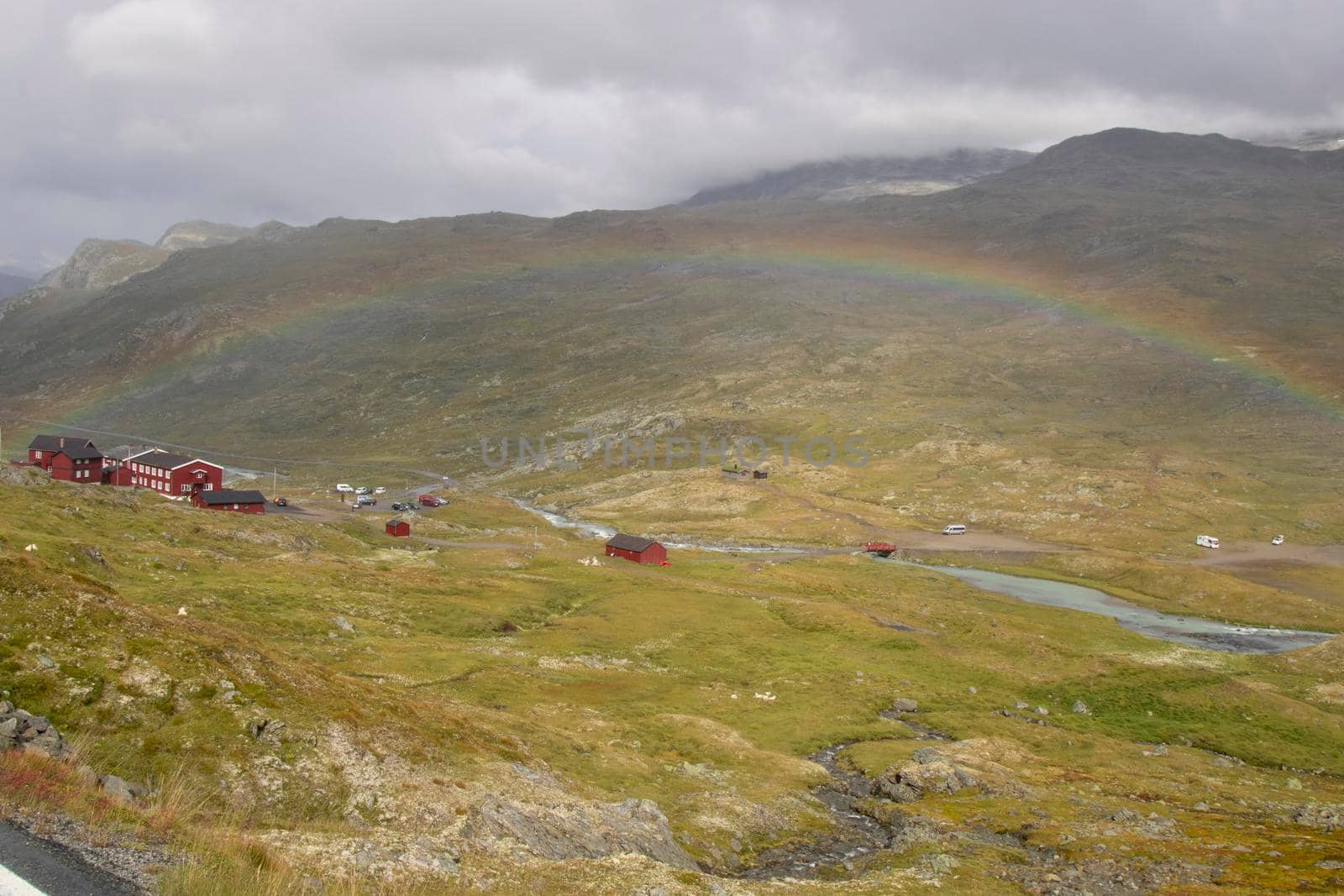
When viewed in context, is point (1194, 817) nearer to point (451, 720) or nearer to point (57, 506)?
point (451, 720)

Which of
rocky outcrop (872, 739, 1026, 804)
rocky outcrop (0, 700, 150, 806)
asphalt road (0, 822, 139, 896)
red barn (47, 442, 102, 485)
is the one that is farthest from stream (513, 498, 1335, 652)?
asphalt road (0, 822, 139, 896)

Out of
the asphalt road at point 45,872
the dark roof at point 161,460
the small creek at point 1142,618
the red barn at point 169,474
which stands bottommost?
the small creek at point 1142,618

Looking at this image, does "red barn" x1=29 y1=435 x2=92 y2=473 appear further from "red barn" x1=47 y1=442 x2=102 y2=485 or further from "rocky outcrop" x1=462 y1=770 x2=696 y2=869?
"rocky outcrop" x1=462 y1=770 x2=696 y2=869

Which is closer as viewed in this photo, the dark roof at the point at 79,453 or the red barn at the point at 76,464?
the red barn at the point at 76,464

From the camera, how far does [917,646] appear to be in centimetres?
10331

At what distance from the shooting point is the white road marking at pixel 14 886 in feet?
49.3

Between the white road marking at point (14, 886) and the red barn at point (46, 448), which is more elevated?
the white road marking at point (14, 886)

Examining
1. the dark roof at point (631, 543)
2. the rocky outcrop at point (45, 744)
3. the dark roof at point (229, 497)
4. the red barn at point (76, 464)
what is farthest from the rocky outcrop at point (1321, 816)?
the red barn at point (76, 464)

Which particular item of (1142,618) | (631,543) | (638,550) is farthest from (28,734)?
(1142,618)

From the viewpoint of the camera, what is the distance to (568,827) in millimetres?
37000

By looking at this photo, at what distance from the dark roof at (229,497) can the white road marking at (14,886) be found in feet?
473

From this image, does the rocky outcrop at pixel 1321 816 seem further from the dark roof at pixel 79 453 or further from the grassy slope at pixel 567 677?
the dark roof at pixel 79 453

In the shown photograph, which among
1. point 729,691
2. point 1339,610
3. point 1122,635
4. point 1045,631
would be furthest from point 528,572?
point 1339,610

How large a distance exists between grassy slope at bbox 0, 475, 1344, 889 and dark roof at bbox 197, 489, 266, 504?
17604mm
